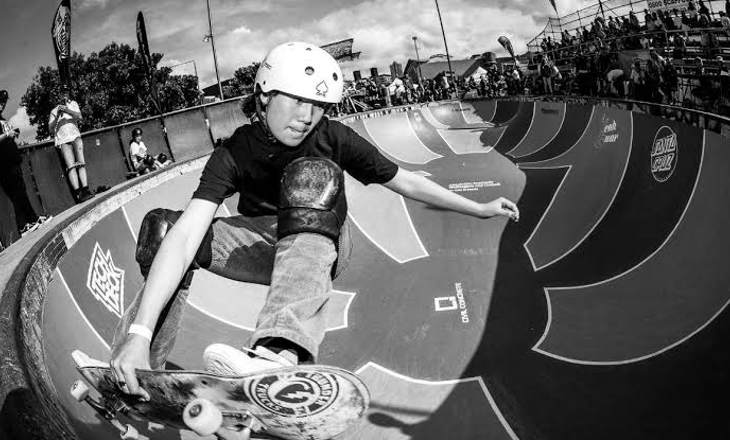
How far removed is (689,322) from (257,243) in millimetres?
4576

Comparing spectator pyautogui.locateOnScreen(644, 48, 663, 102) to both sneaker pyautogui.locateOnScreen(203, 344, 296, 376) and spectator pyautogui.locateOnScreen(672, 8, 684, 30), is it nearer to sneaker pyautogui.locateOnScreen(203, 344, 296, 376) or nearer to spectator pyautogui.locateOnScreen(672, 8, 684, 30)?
spectator pyautogui.locateOnScreen(672, 8, 684, 30)

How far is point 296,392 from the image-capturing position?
1573 mm

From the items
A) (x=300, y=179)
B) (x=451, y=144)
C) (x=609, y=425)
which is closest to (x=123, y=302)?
(x=300, y=179)

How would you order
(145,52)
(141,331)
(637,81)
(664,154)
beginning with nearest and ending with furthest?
(141,331), (664,154), (637,81), (145,52)

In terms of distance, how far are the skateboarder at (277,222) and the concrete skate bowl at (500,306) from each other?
512 mm

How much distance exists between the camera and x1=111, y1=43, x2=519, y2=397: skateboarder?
1800 millimetres

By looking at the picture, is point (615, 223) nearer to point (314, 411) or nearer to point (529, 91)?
point (314, 411)

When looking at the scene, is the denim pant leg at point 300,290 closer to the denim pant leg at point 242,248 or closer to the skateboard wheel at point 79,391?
the denim pant leg at point 242,248

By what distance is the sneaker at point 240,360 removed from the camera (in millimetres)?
1636

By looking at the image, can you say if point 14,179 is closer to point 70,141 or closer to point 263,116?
point 70,141

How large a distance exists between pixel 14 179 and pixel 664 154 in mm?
9690

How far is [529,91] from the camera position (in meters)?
22.0

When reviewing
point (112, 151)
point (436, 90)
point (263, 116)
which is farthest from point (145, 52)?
point (436, 90)

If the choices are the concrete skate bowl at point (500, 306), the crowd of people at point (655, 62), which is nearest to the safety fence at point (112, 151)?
the concrete skate bowl at point (500, 306)
